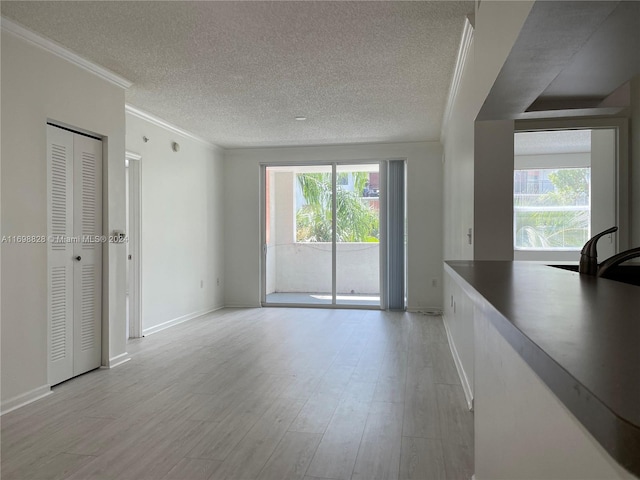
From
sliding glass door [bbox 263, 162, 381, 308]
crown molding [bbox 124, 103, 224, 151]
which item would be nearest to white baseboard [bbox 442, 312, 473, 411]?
sliding glass door [bbox 263, 162, 381, 308]

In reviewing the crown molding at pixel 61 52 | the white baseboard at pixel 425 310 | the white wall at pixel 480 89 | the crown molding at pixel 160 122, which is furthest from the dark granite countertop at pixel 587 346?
the white baseboard at pixel 425 310

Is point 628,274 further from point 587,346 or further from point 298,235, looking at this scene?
point 298,235

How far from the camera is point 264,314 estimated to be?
6.40 m

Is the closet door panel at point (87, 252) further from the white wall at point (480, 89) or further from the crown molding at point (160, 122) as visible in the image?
the white wall at point (480, 89)

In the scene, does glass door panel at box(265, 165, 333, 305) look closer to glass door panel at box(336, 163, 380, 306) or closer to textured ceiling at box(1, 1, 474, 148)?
glass door panel at box(336, 163, 380, 306)

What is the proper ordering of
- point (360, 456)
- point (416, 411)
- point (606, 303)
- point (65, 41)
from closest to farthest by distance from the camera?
point (606, 303)
point (360, 456)
point (416, 411)
point (65, 41)

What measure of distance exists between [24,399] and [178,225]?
10.2 ft

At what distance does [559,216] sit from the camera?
25.7 feet

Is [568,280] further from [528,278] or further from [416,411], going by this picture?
[416,411]

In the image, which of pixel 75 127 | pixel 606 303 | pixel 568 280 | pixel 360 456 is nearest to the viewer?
pixel 606 303

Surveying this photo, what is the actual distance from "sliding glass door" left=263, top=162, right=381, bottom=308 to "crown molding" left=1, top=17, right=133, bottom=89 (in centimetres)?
348

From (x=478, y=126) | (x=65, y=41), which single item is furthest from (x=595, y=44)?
(x=65, y=41)

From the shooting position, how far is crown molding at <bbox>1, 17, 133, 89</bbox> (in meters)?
2.85

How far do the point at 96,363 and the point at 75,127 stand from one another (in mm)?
1969
